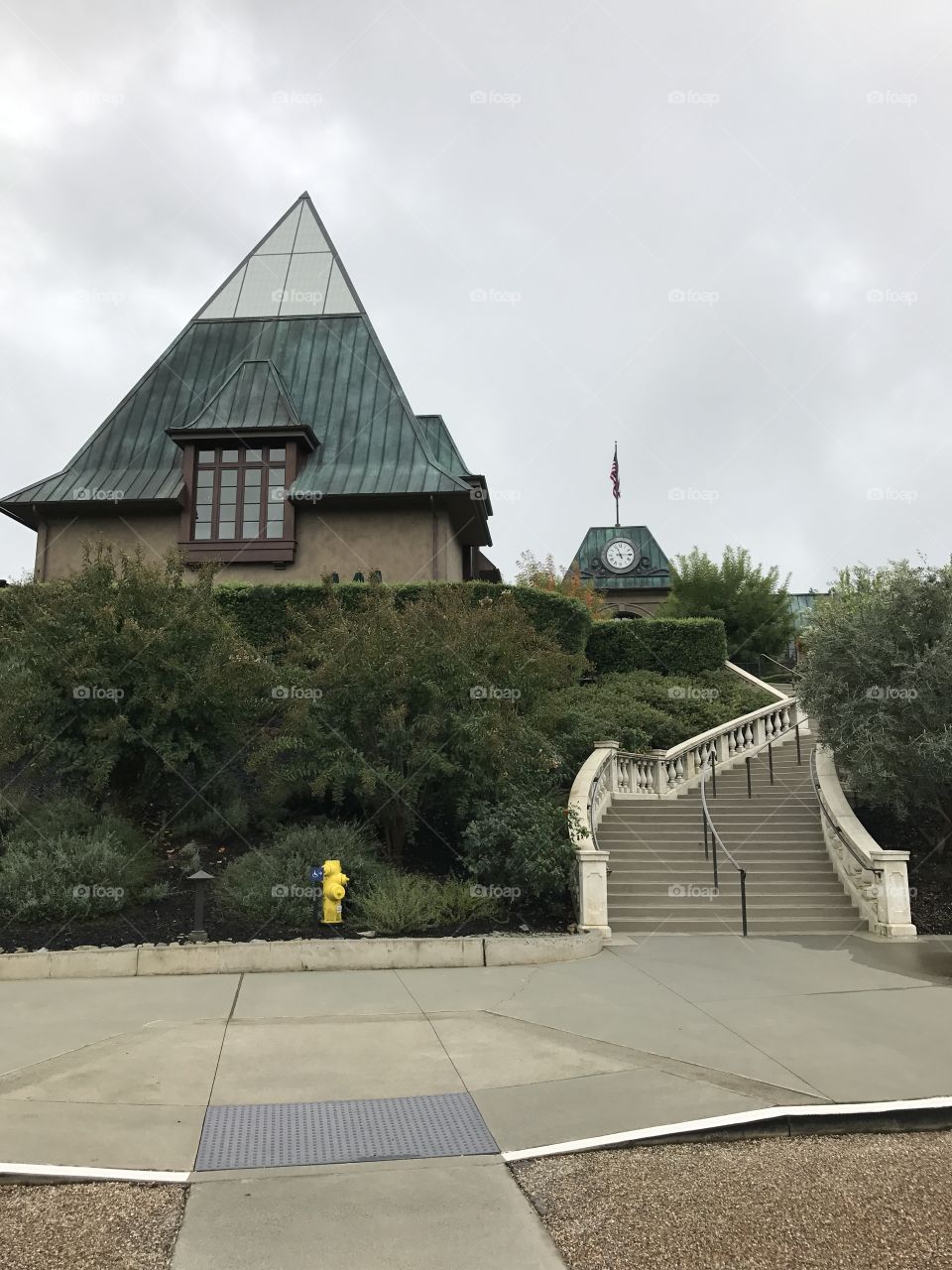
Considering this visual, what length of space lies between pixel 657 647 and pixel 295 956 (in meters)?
19.4

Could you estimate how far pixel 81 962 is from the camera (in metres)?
9.88

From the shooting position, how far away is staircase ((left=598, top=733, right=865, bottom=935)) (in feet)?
42.5

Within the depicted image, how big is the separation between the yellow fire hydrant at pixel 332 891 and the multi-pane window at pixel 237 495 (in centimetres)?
1497

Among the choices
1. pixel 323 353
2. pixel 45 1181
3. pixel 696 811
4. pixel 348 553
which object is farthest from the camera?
pixel 323 353

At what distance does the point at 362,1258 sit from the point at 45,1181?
183cm

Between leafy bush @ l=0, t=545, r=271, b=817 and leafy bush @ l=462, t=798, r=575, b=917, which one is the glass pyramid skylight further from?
leafy bush @ l=462, t=798, r=575, b=917

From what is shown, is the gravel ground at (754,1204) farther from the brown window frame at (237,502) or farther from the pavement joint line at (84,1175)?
the brown window frame at (237,502)

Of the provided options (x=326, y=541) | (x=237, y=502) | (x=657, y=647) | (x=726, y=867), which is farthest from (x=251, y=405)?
(x=726, y=867)

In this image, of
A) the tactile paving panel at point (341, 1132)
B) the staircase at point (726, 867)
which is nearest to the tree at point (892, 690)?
the staircase at point (726, 867)

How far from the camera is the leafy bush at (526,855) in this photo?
1243 cm

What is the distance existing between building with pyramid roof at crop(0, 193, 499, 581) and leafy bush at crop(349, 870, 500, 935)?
1382 cm

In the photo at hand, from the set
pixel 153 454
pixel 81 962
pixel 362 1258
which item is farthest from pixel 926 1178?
pixel 153 454

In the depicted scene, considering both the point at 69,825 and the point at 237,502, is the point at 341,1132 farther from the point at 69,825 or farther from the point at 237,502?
the point at 237,502

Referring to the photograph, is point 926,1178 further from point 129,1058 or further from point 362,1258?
point 129,1058
